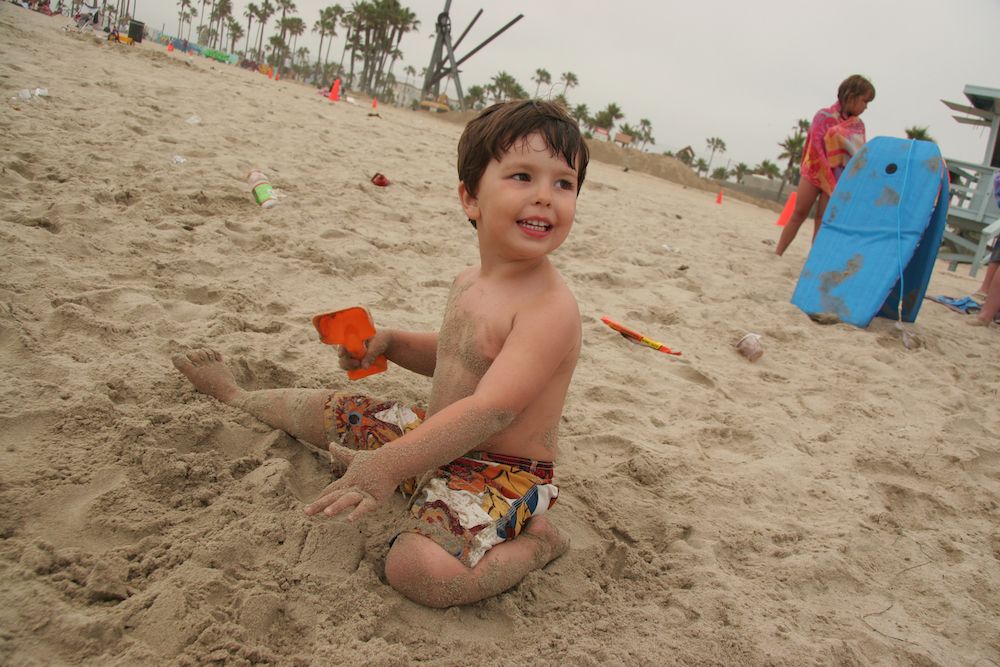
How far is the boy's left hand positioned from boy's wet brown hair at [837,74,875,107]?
5.22 metres

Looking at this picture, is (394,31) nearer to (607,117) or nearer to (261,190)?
(607,117)

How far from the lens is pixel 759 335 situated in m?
3.77

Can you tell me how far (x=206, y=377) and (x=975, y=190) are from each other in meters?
11.9

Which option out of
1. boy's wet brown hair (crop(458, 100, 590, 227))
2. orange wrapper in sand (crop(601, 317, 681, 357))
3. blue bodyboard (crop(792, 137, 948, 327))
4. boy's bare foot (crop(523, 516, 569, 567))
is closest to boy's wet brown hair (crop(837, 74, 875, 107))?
blue bodyboard (crop(792, 137, 948, 327))

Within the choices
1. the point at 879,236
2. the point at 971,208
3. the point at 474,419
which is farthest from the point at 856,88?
the point at 971,208

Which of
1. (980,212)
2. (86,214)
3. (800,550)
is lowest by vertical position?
(800,550)

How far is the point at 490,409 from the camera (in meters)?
1.48

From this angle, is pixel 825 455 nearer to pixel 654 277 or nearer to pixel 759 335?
pixel 759 335

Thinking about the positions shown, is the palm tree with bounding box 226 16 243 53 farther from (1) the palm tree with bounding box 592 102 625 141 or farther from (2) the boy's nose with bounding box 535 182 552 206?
(2) the boy's nose with bounding box 535 182 552 206

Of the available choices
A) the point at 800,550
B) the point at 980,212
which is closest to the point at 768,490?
the point at 800,550

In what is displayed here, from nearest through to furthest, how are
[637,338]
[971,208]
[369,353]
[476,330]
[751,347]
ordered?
[476,330] → [369,353] → [637,338] → [751,347] → [971,208]

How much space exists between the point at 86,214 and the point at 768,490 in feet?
10.6

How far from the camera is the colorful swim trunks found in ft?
5.04

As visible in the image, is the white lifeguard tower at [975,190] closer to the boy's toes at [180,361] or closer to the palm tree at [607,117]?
the boy's toes at [180,361]
